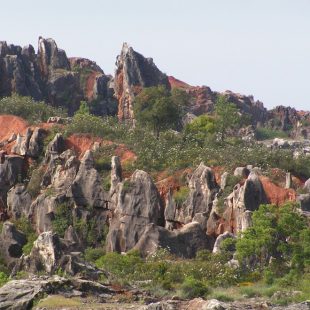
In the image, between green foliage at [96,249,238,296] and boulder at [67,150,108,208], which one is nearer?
green foliage at [96,249,238,296]

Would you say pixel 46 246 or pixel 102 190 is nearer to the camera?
pixel 46 246

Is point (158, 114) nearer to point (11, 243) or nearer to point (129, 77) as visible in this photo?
point (11, 243)

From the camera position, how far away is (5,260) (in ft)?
144

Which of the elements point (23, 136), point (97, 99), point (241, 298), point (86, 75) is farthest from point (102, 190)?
point (86, 75)

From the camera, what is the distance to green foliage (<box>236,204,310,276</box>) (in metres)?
33.2

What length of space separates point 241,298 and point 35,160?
Result: 30.0m

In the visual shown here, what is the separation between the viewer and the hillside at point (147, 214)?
28484 mm

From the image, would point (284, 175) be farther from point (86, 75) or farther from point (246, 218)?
point (86, 75)

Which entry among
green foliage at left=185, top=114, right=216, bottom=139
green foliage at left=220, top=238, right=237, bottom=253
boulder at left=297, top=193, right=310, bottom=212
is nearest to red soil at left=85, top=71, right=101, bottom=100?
green foliage at left=185, top=114, right=216, bottom=139

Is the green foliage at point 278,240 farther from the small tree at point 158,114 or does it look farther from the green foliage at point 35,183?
the small tree at point 158,114

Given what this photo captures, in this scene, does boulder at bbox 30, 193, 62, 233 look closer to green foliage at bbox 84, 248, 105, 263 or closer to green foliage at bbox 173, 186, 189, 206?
green foliage at bbox 84, 248, 105, 263

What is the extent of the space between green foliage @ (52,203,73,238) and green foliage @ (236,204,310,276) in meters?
15.9

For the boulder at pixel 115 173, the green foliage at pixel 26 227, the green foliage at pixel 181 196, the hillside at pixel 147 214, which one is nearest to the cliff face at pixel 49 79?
the hillside at pixel 147 214

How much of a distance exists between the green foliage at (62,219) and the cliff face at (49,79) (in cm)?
→ 3953
